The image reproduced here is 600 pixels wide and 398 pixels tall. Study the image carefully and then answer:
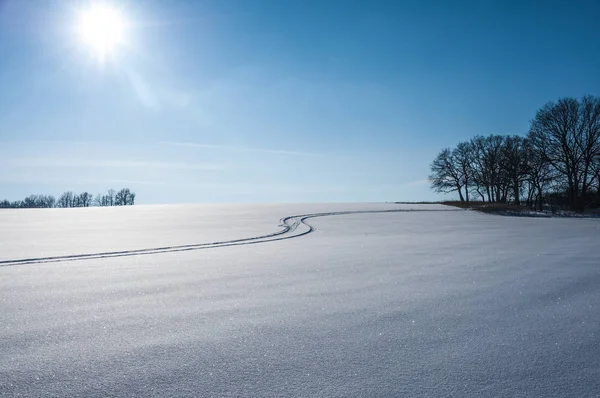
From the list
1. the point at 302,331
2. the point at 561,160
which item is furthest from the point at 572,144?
the point at 302,331

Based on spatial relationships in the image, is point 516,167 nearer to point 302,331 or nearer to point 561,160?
point 561,160

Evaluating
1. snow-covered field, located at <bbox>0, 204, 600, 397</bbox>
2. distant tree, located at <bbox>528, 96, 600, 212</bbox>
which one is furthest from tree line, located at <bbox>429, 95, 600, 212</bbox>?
snow-covered field, located at <bbox>0, 204, 600, 397</bbox>

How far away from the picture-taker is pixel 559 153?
30.7 meters

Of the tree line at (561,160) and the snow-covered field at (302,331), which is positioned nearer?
the snow-covered field at (302,331)

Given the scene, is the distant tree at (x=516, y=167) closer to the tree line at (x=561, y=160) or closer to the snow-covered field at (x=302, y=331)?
the tree line at (x=561, y=160)

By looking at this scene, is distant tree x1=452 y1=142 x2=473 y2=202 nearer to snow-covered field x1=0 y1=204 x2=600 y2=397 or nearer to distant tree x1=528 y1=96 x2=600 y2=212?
distant tree x1=528 y1=96 x2=600 y2=212

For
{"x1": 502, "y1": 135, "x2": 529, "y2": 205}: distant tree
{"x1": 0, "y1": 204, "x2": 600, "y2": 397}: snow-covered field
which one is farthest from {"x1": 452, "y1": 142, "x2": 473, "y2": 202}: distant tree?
{"x1": 0, "y1": 204, "x2": 600, "y2": 397}: snow-covered field

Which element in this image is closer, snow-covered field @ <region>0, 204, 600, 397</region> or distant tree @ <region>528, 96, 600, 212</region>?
snow-covered field @ <region>0, 204, 600, 397</region>

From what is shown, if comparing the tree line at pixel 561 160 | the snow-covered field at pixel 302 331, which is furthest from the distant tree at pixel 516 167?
the snow-covered field at pixel 302 331

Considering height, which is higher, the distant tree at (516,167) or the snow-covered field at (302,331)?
the distant tree at (516,167)

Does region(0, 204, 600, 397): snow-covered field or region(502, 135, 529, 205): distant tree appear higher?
region(502, 135, 529, 205): distant tree

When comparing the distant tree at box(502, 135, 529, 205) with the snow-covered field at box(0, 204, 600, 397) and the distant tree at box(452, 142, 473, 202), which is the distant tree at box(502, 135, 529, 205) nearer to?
the distant tree at box(452, 142, 473, 202)

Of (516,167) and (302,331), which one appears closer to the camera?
(302,331)

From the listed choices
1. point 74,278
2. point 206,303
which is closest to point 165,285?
point 206,303
